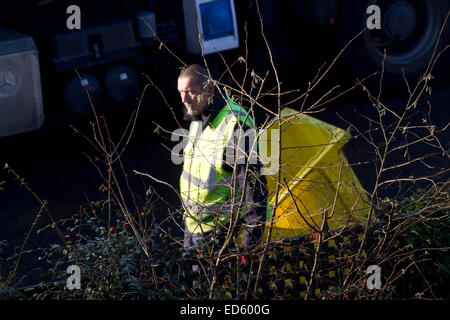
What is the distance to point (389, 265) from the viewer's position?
11.8 ft

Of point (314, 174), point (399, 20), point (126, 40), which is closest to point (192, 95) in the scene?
point (314, 174)

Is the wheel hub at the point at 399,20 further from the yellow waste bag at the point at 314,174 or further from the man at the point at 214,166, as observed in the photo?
the man at the point at 214,166

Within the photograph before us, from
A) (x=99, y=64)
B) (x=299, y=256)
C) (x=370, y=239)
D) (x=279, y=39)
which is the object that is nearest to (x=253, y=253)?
(x=299, y=256)

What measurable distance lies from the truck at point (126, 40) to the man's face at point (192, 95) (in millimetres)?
2437

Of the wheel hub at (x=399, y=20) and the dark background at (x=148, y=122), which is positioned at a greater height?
the wheel hub at (x=399, y=20)

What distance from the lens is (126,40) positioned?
6.86 metres

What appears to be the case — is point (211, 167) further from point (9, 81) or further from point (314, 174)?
point (9, 81)

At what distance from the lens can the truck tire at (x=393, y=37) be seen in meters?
7.43

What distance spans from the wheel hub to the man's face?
4.05 meters

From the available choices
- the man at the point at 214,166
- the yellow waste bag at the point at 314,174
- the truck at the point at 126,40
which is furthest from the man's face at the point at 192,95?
the truck at the point at 126,40

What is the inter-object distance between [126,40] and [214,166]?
336 centimetres

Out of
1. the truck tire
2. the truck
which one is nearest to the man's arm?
the truck
